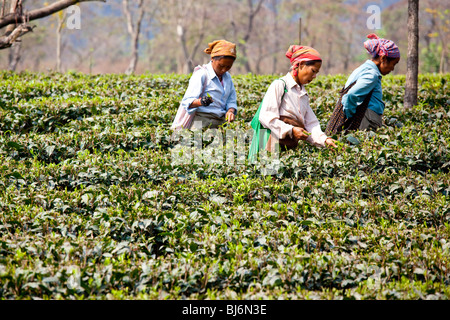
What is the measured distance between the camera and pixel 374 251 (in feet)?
12.5

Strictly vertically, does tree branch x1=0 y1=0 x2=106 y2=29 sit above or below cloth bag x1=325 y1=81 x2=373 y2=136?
above

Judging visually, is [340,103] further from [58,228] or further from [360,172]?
[58,228]

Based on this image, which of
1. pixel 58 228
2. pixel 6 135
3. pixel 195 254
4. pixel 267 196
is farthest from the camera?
pixel 6 135

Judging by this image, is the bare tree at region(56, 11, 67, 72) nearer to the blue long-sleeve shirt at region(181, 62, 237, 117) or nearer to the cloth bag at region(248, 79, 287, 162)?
the blue long-sleeve shirt at region(181, 62, 237, 117)

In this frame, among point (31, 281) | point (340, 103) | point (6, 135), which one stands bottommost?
point (31, 281)

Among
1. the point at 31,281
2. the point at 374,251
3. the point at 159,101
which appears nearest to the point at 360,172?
the point at 374,251

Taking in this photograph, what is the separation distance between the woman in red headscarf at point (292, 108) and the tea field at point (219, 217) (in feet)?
1.04

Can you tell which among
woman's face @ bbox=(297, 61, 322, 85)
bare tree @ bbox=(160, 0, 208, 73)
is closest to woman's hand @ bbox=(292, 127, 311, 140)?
woman's face @ bbox=(297, 61, 322, 85)

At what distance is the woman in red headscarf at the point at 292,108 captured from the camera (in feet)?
16.2

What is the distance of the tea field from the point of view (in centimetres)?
329

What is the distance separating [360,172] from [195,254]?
228cm

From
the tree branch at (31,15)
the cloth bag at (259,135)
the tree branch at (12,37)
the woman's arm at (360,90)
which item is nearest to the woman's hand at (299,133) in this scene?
the cloth bag at (259,135)

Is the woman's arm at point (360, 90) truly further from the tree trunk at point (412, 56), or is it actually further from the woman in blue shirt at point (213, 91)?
the tree trunk at point (412, 56)

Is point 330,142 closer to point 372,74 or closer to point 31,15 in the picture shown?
point 372,74
